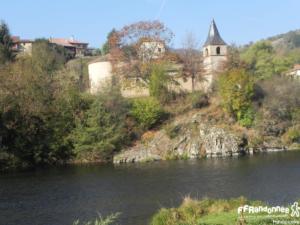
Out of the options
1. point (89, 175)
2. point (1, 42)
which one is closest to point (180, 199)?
point (89, 175)

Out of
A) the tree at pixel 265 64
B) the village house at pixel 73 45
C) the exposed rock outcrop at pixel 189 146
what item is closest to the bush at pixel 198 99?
the exposed rock outcrop at pixel 189 146

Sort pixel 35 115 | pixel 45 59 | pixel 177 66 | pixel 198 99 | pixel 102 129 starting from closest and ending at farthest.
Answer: pixel 35 115, pixel 102 129, pixel 198 99, pixel 177 66, pixel 45 59

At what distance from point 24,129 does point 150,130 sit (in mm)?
15193

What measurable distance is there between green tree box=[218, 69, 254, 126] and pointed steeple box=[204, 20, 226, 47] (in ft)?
29.9

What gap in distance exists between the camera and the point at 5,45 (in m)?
67.8

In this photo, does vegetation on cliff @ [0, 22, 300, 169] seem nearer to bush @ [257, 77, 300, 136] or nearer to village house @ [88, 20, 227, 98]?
bush @ [257, 77, 300, 136]

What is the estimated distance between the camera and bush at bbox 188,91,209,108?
59656 mm

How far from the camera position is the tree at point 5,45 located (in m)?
65.3

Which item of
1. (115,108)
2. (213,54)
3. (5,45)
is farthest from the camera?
(5,45)

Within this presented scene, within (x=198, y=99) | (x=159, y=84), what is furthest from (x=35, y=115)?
(x=198, y=99)

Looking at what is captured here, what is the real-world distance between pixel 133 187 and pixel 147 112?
23247 millimetres

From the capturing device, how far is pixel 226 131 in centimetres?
5466

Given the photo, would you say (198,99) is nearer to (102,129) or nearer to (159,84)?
(159,84)

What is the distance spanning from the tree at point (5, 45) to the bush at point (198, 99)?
84.8 ft
